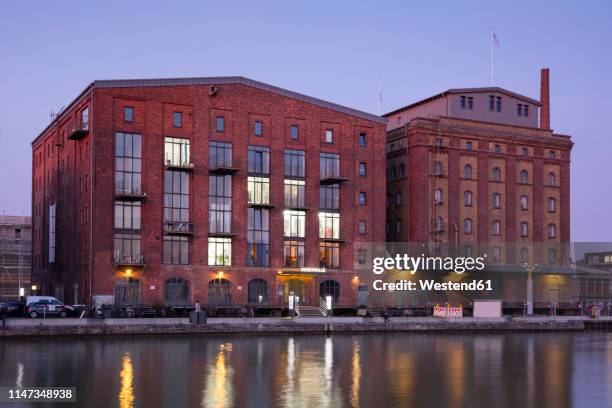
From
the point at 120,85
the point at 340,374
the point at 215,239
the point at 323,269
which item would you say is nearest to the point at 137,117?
Answer: the point at 120,85

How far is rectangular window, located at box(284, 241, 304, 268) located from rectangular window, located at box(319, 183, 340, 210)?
4043 mm

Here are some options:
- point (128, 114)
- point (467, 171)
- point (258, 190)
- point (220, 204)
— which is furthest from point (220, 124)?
point (467, 171)

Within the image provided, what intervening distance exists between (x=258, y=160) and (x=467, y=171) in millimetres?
23667

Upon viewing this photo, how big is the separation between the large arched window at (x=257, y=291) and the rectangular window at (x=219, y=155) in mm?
9771

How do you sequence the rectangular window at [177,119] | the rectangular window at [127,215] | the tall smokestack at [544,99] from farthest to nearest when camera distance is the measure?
the tall smokestack at [544,99], the rectangular window at [177,119], the rectangular window at [127,215]

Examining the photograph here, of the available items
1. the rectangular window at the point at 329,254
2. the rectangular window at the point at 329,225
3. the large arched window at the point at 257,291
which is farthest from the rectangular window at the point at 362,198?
the large arched window at the point at 257,291

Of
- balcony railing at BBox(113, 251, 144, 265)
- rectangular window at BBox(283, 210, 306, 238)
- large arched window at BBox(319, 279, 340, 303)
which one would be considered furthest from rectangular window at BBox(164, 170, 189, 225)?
large arched window at BBox(319, 279, 340, 303)

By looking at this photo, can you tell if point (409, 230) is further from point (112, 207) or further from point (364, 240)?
point (112, 207)

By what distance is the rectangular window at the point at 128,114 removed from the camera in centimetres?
6662

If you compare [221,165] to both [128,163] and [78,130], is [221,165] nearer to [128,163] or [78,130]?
[128,163]

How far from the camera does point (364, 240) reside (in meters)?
76.4

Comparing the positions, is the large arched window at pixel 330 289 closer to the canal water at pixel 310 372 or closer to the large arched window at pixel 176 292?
the large arched window at pixel 176 292

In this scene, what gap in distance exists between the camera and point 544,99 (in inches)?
3568

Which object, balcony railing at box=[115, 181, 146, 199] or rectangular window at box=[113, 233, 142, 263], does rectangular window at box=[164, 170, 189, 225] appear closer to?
balcony railing at box=[115, 181, 146, 199]
